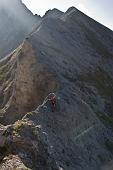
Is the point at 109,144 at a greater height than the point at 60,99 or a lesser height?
lesser

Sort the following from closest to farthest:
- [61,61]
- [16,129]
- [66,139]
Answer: [16,129] → [66,139] → [61,61]

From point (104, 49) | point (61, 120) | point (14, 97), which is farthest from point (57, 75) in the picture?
point (104, 49)

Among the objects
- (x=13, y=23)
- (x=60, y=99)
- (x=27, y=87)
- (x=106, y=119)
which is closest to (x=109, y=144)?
(x=106, y=119)

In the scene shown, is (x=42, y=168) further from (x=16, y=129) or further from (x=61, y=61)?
(x=61, y=61)

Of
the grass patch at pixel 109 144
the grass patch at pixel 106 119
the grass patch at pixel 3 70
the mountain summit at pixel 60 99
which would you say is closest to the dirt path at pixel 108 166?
the mountain summit at pixel 60 99

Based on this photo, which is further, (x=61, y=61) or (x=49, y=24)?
(x=49, y=24)

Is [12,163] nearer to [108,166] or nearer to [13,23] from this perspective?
[108,166]

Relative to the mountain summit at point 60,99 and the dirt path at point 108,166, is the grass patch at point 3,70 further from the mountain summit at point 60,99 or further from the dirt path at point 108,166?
the dirt path at point 108,166
